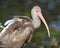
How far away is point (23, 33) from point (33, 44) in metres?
3.92

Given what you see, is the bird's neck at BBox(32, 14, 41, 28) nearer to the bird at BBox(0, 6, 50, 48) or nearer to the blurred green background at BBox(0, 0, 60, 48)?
the bird at BBox(0, 6, 50, 48)

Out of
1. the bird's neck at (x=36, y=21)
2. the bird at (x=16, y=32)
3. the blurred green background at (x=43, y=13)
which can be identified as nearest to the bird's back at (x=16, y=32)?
the bird at (x=16, y=32)

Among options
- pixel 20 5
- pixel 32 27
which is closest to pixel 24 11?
pixel 20 5

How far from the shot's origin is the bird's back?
11.4 meters

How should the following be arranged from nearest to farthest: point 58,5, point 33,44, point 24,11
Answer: point 33,44
point 24,11
point 58,5

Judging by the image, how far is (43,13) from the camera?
17.7 m

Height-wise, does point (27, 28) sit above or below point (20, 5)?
above

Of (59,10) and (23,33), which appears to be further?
(59,10)

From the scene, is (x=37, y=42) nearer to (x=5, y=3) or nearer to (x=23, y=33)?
(x=5, y=3)

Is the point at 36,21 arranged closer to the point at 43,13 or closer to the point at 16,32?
the point at 16,32

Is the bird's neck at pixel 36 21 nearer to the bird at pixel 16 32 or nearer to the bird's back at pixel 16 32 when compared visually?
the bird at pixel 16 32

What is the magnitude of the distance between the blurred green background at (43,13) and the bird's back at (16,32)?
3.45 meters

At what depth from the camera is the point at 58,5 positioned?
1836 centimetres

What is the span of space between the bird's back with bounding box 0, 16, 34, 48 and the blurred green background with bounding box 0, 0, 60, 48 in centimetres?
345
